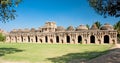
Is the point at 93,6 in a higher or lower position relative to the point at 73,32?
higher

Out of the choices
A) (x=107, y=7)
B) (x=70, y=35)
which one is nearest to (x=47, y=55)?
(x=107, y=7)

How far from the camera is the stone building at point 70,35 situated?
55.7 meters

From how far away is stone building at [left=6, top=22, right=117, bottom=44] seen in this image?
5566 cm

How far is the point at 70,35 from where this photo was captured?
61.1 metres

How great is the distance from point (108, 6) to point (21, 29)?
214ft

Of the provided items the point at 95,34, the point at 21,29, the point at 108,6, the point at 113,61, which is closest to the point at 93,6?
the point at 108,6

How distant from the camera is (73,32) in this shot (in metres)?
60.9

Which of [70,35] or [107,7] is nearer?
[107,7]

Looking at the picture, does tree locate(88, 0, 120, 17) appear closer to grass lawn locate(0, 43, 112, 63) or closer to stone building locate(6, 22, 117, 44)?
grass lawn locate(0, 43, 112, 63)

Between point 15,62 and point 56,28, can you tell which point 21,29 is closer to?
point 56,28

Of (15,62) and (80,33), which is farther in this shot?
(80,33)

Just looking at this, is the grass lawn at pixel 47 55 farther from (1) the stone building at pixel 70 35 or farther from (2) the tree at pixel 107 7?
(1) the stone building at pixel 70 35

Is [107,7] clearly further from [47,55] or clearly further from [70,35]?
[70,35]

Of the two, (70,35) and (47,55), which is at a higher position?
(70,35)
